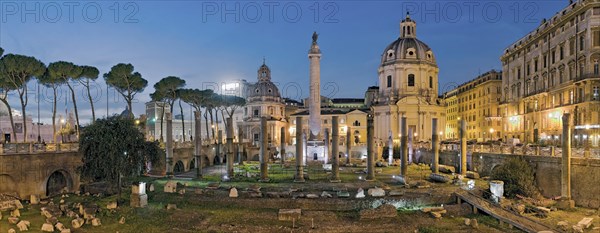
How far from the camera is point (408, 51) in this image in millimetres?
88750

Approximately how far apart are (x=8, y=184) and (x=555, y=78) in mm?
59866

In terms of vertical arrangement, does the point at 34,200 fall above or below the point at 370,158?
below

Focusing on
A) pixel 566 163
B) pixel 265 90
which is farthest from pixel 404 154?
pixel 265 90

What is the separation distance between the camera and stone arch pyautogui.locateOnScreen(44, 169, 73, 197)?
3466cm

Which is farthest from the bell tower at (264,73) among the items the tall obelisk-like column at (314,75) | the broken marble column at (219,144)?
the broken marble column at (219,144)

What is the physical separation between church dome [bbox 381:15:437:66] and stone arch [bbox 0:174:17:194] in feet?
233

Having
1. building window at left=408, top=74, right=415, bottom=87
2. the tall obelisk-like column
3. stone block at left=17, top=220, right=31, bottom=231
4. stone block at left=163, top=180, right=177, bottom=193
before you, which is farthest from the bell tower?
stone block at left=17, top=220, right=31, bottom=231

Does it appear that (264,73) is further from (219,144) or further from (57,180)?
(57,180)

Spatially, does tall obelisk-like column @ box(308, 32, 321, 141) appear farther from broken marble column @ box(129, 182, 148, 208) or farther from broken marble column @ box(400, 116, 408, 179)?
broken marble column @ box(129, 182, 148, 208)

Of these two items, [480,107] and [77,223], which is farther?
[480,107]

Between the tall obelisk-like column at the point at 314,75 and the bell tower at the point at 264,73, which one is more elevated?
the bell tower at the point at 264,73

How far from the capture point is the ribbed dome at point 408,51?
88.6 metres

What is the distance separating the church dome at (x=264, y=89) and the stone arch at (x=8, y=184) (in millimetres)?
76642

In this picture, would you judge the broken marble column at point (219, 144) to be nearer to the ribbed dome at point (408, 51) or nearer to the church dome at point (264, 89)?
the ribbed dome at point (408, 51)
